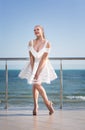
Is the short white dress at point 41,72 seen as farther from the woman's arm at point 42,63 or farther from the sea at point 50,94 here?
the sea at point 50,94

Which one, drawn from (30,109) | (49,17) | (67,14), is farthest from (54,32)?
(30,109)

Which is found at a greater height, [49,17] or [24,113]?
[49,17]

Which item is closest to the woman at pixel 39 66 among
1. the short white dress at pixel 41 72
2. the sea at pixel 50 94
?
the short white dress at pixel 41 72

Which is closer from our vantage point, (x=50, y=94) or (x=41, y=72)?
(x=41, y=72)

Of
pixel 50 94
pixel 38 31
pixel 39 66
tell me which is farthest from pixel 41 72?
pixel 50 94

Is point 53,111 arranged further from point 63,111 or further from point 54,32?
point 54,32

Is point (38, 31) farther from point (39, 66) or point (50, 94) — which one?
point (50, 94)

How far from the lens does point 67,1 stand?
79.8ft

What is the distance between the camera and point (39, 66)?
4.16 meters

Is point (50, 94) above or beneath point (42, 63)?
beneath

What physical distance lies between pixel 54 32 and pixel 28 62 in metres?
18.4

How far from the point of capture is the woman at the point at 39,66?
416cm

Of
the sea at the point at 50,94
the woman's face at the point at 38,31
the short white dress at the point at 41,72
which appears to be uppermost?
the woman's face at the point at 38,31

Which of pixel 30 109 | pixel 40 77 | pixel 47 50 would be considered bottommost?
pixel 30 109
